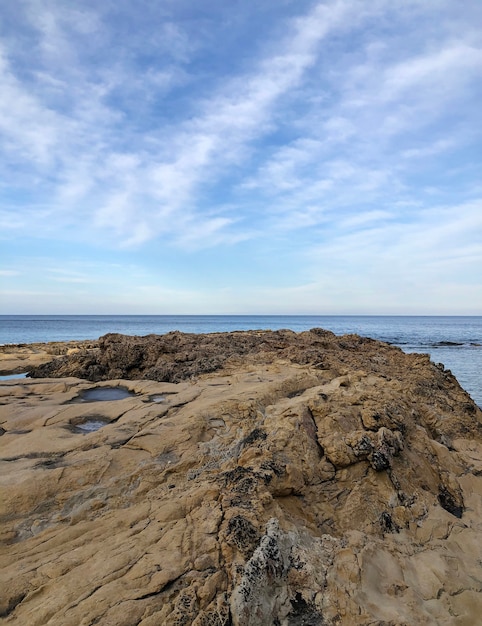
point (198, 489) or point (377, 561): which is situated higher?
point (198, 489)

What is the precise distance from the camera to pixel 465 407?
798cm

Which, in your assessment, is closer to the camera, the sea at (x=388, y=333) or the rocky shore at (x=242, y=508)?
the rocky shore at (x=242, y=508)

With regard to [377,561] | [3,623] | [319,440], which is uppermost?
[319,440]

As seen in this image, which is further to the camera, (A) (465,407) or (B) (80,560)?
(A) (465,407)

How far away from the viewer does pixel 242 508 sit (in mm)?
3328

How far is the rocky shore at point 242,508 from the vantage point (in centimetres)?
265

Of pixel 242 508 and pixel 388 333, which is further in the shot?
pixel 388 333

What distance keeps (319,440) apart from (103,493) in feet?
7.88

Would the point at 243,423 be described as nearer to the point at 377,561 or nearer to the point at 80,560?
the point at 377,561

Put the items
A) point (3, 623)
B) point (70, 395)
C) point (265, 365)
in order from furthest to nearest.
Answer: point (265, 365)
point (70, 395)
point (3, 623)

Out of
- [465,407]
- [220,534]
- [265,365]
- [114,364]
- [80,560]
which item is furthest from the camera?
[114,364]

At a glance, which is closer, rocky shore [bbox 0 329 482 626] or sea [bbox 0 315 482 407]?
rocky shore [bbox 0 329 482 626]

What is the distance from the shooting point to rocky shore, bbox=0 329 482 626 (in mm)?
2654

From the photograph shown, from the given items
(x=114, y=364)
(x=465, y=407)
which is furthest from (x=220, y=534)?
(x=114, y=364)
